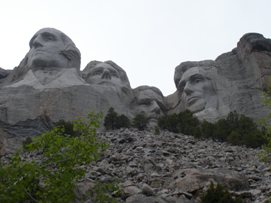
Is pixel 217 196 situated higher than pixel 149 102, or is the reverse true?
pixel 149 102

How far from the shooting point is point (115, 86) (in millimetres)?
34969

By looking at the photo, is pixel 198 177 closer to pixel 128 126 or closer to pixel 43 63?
pixel 128 126

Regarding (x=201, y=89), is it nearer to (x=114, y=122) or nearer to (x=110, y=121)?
(x=114, y=122)

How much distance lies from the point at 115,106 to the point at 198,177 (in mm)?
16472

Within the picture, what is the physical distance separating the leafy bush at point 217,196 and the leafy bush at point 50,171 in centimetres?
290

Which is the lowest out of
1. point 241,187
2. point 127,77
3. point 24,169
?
point 241,187

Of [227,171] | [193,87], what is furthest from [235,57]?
[227,171]

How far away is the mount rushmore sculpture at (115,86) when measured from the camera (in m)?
30.1

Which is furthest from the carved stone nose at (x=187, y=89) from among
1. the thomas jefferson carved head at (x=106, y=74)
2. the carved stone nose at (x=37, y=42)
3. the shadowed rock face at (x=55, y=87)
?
the carved stone nose at (x=37, y=42)

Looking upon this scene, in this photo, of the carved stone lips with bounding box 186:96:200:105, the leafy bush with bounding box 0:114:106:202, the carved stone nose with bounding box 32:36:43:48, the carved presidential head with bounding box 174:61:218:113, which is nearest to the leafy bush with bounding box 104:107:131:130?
the carved presidential head with bounding box 174:61:218:113

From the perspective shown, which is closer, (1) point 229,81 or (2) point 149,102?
(1) point 229,81

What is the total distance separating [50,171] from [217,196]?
392 centimetres

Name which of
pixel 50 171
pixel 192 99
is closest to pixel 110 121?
pixel 192 99

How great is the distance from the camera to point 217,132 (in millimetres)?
26734
